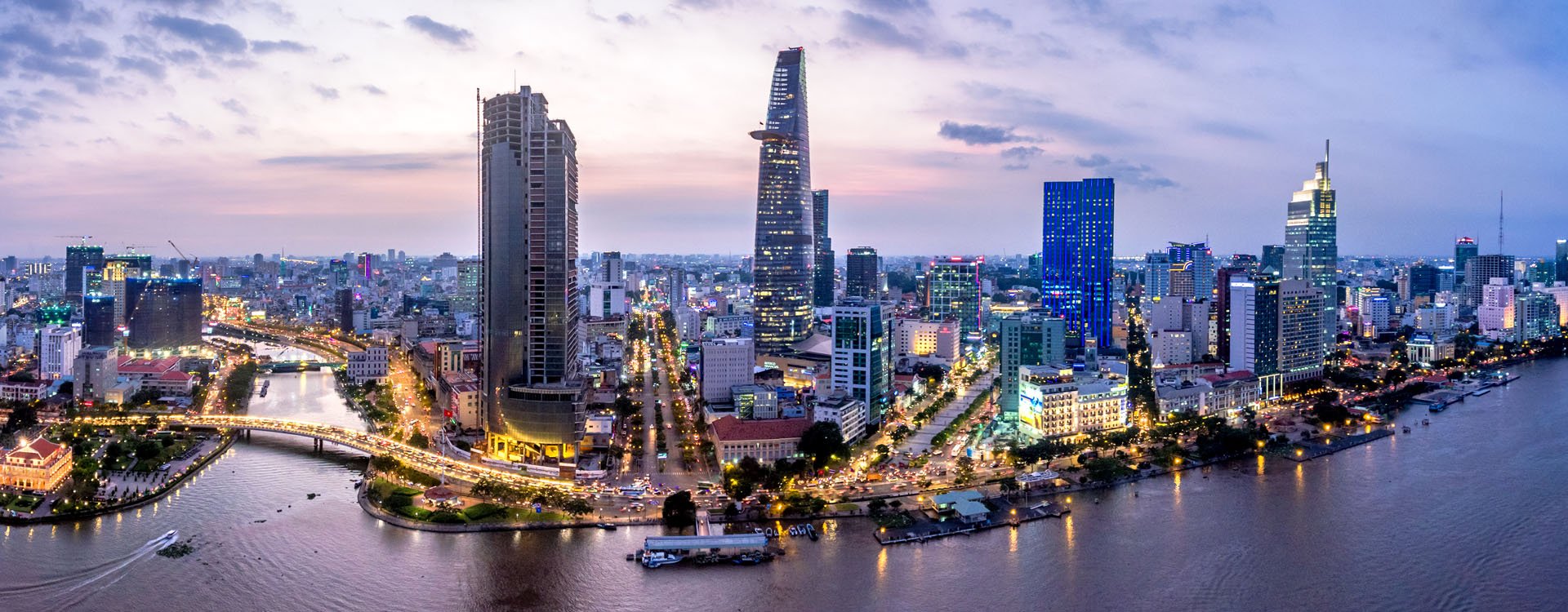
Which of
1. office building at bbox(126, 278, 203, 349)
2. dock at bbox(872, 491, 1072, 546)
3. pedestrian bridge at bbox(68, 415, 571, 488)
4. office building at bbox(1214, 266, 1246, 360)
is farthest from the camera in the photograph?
office building at bbox(126, 278, 203, 349)

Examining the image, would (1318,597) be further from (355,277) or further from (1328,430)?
(355,277)

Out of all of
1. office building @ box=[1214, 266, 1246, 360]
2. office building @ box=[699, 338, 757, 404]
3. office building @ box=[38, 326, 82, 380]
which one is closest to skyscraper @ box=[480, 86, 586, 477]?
office building @ box=[699, 338, 757, 404]

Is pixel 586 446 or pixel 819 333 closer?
pixel 586 446

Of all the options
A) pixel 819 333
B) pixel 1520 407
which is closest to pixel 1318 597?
pixel 1520 407

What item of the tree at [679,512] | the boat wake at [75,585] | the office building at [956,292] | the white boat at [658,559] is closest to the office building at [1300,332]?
the office building at [956,292]

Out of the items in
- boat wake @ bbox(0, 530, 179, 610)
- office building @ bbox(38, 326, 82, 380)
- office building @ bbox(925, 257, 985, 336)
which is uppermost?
office building @ bbox(925, 257, 985, 336)

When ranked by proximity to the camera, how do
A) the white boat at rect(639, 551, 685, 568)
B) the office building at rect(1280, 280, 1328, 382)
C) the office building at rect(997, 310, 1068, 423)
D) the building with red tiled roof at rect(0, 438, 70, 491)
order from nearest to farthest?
the white boat at rect(639, 551, 685, 568), the building with red tiled roof at rect(0, 438, 70, 491), the office building at rect(997, 310, 1068, 423), the office building at rect(1280, 280, 1328, 382)

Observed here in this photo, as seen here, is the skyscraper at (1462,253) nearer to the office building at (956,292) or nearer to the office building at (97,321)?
the office building at (956,292)

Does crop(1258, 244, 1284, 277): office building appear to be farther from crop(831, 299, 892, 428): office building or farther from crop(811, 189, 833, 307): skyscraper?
crop(831, 299, 892, 428): office building
